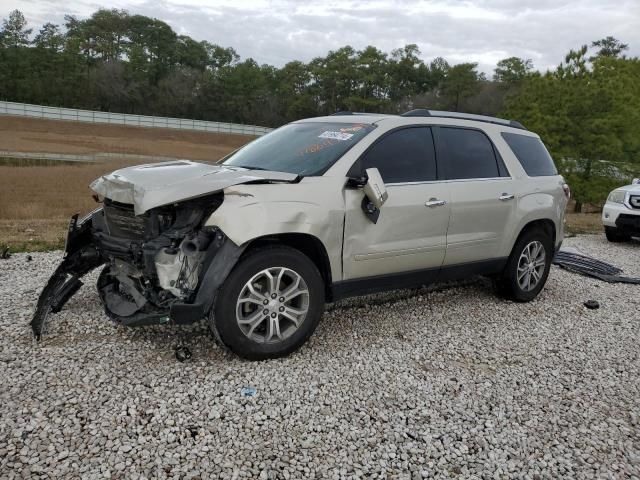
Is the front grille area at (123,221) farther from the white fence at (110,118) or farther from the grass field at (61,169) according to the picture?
the white fence at (110,118)

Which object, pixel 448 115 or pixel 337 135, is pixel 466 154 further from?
pixel 337 135

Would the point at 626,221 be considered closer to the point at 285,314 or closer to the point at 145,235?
the point at 285,314

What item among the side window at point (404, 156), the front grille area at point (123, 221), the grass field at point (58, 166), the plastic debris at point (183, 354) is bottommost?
the grass field at point (58, 166)

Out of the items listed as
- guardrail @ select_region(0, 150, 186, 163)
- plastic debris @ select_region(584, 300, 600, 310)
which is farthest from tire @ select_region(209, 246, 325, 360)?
guardrail @ select_region(0, 150, 186, 163)

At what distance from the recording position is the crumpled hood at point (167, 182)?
336 cm

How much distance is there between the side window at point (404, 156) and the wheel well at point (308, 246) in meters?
0.72

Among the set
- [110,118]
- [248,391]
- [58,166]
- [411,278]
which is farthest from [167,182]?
[110,118]

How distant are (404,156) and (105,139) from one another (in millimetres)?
39936

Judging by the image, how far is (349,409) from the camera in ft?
10.6

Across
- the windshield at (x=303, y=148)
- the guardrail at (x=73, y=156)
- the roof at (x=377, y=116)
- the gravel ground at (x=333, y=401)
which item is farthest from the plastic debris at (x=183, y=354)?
the guardrail at (x=73, y=156)

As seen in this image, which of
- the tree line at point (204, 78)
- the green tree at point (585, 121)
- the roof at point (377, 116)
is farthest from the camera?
the tree line at point (204, 78)

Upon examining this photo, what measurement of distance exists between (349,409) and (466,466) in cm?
78

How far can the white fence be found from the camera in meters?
42.3

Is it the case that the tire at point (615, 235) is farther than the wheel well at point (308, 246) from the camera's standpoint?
Yes
